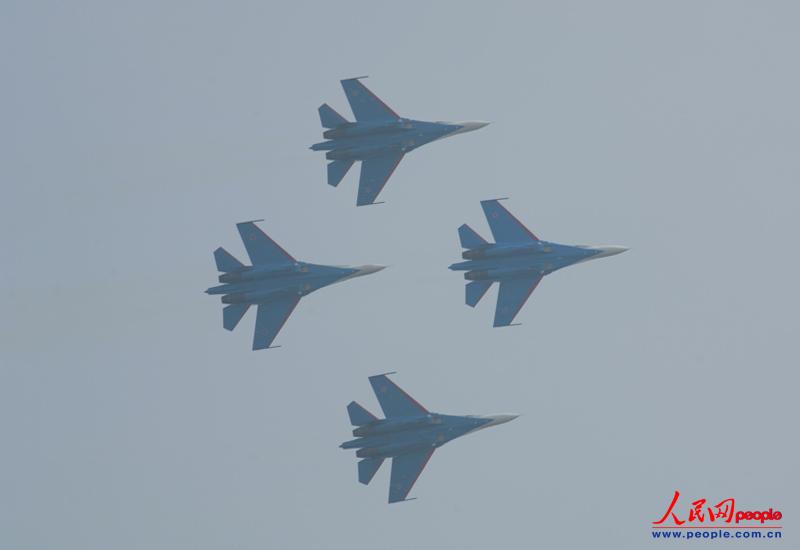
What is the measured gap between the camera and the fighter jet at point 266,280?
323 feet

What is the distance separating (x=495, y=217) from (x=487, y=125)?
17.3 ft

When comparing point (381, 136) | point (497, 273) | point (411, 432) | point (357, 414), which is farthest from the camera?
point (381, 136)

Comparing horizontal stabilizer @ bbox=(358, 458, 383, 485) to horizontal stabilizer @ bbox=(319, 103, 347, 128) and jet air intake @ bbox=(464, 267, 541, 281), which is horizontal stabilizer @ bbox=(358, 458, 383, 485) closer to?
jet air intake @ bbox=(464, 267, 541, 281)

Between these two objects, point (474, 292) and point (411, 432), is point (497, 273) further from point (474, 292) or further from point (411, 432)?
point (411, 432)

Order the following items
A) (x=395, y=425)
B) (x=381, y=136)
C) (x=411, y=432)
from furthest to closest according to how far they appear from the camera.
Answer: (x=381, y=136), (x=411, y=432), (x=395, y=425)

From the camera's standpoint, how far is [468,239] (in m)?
99.9

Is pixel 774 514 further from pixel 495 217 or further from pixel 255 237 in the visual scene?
pixel 255 237

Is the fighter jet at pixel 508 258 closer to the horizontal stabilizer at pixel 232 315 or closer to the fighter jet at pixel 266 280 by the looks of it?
the fighter jet at pixel 266 280

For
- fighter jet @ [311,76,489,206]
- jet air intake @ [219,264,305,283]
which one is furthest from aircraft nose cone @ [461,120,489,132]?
jet air intake @ [219,264,305,283]

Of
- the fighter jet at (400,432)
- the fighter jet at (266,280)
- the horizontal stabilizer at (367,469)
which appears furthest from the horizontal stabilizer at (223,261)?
the horizontal stabilizer at (367,469)

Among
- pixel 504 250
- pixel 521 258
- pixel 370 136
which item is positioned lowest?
pixel 521 258

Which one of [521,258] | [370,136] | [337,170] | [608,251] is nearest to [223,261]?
[337,170]

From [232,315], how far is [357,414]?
8.72 m

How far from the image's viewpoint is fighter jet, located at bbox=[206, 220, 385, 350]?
98438 mm
